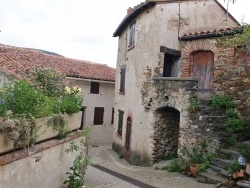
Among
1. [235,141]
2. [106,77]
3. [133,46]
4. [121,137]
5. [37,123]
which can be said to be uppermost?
[133,46]

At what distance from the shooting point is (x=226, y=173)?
7801 millimetres

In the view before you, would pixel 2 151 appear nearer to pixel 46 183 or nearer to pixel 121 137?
pixel 46 183

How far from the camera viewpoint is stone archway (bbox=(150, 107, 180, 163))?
38.3 ft

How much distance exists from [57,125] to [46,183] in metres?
1.30

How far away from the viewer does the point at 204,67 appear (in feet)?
39.6

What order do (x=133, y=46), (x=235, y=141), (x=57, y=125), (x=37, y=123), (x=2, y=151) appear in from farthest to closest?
1. (x=133, y=46)
2. (x=235, y=141)
3. (x=57, y=125)
4. (x=37, y=123)
5. (x=2, y=151)

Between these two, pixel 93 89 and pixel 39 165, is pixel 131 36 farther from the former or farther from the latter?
pixel 39 165

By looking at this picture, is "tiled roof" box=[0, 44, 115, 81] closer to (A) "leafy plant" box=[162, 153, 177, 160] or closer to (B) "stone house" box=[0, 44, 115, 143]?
(B) "stone house" box=[0, 44, 115, 143]

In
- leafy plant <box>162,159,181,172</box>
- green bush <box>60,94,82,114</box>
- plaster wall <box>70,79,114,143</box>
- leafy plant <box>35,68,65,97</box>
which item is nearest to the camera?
green bush <box>60,94,82,114</box>

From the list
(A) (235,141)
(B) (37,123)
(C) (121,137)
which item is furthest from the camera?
(C) (121,137)

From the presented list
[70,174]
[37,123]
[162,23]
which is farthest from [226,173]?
[162,23]

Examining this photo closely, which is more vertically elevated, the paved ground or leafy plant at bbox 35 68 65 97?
leafy plant at bbox 35 68 65 97

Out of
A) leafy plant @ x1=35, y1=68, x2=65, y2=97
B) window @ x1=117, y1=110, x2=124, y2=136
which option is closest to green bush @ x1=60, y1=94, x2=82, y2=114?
leafy plant @ x1=35, y1=68, x2=65, y2=97

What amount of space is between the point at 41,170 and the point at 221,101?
733 cm
